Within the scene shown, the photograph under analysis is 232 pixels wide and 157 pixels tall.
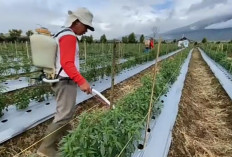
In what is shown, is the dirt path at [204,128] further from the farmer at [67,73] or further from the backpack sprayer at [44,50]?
the backpack sprayer at [44,50]

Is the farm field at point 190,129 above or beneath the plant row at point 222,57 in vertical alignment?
beneath

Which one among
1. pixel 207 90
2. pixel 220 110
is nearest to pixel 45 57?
pixel 220 110

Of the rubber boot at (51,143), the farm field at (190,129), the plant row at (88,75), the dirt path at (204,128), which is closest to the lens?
the rubber boot at (51,143)

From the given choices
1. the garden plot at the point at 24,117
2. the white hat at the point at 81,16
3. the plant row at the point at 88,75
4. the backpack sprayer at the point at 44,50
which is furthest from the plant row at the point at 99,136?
the plant row at the point at 88,75

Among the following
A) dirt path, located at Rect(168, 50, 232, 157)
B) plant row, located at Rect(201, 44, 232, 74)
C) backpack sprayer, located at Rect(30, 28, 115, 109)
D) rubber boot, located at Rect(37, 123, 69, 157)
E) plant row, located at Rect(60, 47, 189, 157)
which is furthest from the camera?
plant row, located at Rect(201, 44, 232, 74)

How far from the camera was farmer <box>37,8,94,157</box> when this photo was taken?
208 centimetres

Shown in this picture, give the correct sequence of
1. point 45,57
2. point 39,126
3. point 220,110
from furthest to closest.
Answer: point 220,110, point 39,126, point 45,57

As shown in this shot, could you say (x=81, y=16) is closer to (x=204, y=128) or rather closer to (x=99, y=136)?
(x=99, y=136)

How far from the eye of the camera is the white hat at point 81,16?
7.11 feet

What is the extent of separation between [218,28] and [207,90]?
101m

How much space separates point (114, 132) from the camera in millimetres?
1870

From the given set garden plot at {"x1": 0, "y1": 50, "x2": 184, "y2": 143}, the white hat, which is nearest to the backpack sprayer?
the white hat

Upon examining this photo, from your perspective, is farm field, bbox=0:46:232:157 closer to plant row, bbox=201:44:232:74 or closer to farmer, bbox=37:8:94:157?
farmer, bbox=37:8:94:157

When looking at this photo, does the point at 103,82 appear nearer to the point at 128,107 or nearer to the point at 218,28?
the point at 128,107
